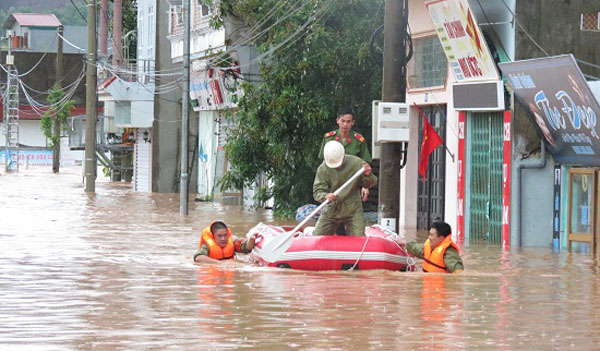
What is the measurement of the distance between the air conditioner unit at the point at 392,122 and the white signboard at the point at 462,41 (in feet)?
16.2

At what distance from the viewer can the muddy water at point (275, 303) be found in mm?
9586

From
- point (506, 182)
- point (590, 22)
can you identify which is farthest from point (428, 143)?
point (590, 22)

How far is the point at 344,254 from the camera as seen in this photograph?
15.4m

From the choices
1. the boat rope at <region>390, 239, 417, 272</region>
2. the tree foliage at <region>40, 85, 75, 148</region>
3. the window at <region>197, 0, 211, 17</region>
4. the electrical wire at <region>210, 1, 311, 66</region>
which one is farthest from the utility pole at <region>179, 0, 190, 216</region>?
the tree foliage at <region>40, 85, 75, 148</region>

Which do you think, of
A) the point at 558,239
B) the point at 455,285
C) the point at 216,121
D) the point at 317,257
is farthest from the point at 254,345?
the point at 216,121

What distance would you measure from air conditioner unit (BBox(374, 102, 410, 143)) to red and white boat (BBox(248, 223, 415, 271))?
7.01 feet

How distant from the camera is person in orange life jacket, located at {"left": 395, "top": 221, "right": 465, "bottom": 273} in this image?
1523 centimetres

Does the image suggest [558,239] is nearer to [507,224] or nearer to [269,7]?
[507,224]

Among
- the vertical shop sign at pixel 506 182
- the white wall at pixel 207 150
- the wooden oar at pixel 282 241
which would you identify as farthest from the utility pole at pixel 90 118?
the wooden oar at pixel 282 241

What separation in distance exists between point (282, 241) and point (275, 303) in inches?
146

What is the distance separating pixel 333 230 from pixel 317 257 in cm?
80

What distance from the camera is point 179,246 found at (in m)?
20.5

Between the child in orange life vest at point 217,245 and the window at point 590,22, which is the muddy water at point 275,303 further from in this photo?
the window at point 590,22

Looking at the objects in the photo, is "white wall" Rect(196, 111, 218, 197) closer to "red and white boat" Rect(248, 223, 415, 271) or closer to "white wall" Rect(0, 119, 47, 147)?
"red and white boat" Rect(248, 223, 415, 271)
